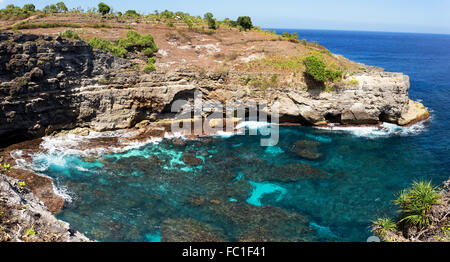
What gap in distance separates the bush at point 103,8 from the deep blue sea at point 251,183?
4077 centimetres

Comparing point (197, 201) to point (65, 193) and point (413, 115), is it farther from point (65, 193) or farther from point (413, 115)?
point (413, 115)

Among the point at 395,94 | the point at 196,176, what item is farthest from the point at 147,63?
the point at 395,94

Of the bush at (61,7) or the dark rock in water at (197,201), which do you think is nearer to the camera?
the dark rock in water at (197,201)

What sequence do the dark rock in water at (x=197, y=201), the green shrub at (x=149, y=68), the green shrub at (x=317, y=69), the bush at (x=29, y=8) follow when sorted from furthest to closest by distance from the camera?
the bush at (x=29, y=8), the green shrub at (x=317, y=69), the green shrub at (x=149, y=68), the dark rock in water at (x=197, y=201)

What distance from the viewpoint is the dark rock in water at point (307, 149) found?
121 feet

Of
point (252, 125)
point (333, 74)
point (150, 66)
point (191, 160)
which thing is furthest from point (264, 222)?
point (150, 66)

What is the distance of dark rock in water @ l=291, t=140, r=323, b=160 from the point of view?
36875 millimetres

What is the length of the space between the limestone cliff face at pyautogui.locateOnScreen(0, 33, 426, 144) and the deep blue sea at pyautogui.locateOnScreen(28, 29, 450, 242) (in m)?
3.48

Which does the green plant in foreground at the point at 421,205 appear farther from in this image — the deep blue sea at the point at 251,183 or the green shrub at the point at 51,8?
the green shrub at the point at 51,8

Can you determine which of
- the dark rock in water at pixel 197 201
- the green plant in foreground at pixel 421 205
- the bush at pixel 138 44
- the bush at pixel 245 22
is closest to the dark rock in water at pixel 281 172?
the dark rock in water at pixel 197 201

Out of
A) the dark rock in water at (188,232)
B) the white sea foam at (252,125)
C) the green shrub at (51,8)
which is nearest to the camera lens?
the dark rock in water at (188,232)

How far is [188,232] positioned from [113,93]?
24.5m

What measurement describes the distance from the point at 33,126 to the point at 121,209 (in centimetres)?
1920

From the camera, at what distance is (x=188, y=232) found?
24094 mm
